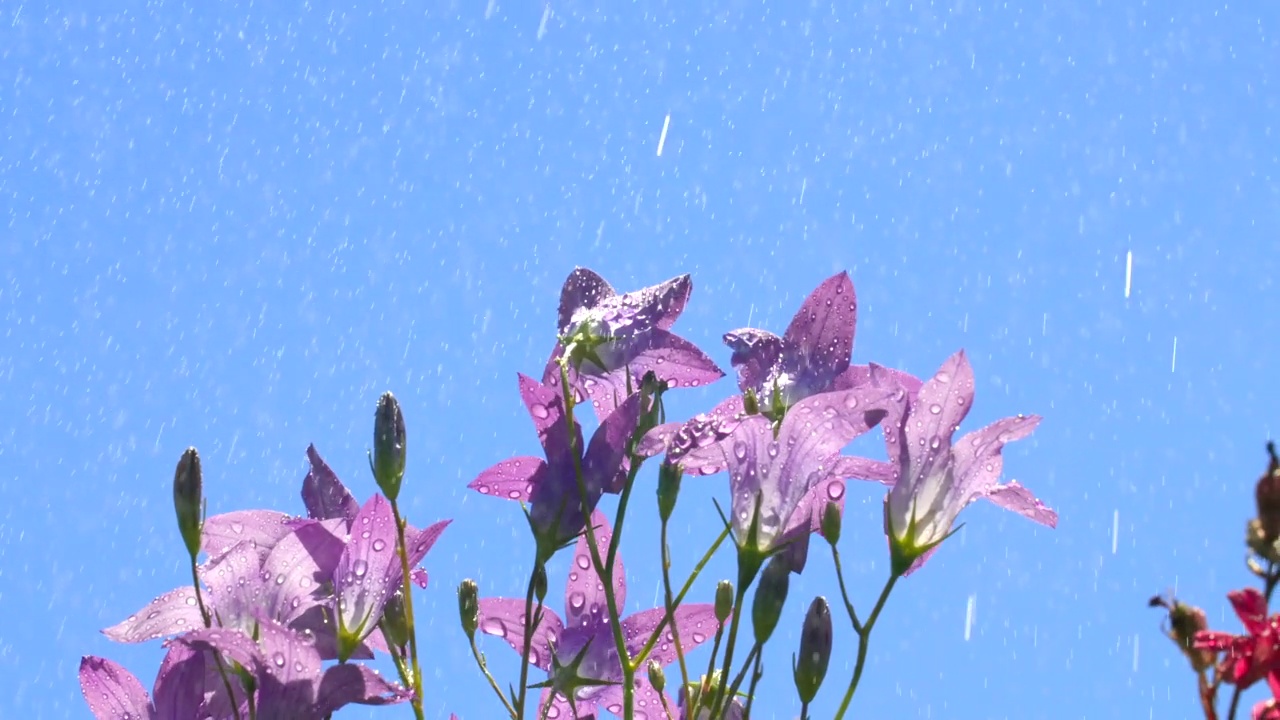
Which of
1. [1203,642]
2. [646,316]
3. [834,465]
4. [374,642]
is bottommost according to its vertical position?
[1203,642]

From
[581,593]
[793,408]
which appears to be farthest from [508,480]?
[793,408]

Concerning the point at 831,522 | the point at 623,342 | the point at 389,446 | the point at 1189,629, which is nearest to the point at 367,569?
the point at 389,446

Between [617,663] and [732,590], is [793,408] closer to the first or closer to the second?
[732,590]

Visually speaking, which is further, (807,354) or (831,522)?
(807,354)

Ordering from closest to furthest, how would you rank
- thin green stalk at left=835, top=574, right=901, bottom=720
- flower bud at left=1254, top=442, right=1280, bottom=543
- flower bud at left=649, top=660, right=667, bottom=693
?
flower bud at left=1254, top=442, right=1280, bottom=543 < thin green stalk at left=835, top=574, right=901, bottom=720 < flower bud at left=649, top=660, right=667, bottom=693

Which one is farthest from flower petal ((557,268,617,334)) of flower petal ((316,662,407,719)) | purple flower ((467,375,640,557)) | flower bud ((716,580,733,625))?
flower petal ((316,662,407,719))

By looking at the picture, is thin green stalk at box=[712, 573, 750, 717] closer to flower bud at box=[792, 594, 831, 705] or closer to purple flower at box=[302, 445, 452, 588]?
flower bud at box=[792, 594, 831, 705]

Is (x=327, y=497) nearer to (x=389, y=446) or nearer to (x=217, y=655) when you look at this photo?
(x=389, y=446)
